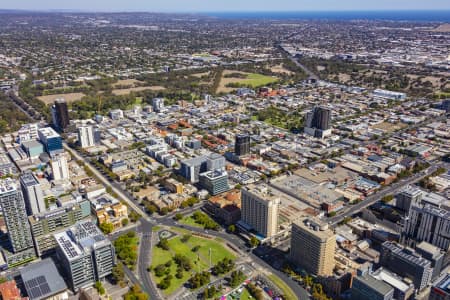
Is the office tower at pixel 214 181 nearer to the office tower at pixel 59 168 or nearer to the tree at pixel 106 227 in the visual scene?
the tree at pixel 106 227

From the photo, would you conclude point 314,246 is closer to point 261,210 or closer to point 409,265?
point 261,210

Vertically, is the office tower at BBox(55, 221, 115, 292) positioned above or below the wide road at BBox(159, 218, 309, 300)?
above

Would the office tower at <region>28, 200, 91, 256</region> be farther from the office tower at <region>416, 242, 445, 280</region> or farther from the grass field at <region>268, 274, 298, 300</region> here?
the office tower at <region>416, 242, 445, 280</region>

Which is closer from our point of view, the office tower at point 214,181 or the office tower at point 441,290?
the office tower at point 441,290

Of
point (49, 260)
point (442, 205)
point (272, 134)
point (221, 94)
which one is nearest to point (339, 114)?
point (272, 134)

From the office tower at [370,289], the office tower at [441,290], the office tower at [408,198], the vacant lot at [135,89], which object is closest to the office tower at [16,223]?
the office tower at [370,289]

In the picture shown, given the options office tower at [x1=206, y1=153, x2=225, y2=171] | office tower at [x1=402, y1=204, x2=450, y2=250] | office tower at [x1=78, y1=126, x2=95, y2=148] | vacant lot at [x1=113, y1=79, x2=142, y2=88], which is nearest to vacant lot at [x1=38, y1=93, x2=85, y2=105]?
vacant lot at [x1=113, y1=79, x2=142, y2=88]
